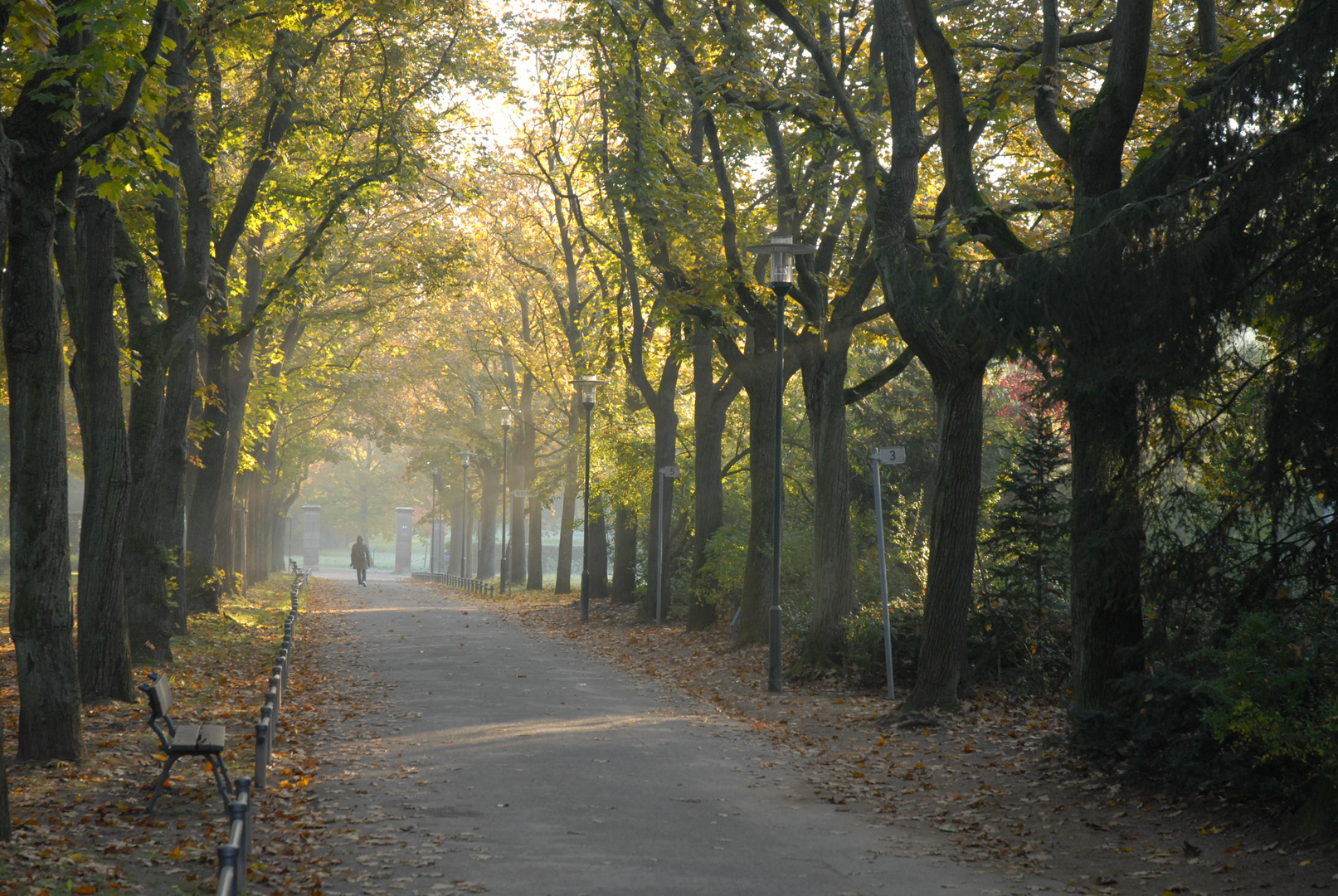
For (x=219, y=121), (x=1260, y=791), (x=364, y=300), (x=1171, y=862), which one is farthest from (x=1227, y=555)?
(x=364, y=300)

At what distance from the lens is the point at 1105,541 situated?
8.91m

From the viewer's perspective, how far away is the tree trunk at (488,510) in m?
46.8

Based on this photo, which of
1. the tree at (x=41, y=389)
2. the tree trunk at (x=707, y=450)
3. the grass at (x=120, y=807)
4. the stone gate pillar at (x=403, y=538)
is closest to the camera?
the grass at (x=120, y=807)

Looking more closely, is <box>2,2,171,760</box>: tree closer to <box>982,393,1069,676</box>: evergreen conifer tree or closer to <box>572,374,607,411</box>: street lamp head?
<box>982,393,1069,676</box>: evergreen conifer tree

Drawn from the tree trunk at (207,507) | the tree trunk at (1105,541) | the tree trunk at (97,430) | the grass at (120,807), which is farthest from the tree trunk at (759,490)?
the tree trunk at (207,507)

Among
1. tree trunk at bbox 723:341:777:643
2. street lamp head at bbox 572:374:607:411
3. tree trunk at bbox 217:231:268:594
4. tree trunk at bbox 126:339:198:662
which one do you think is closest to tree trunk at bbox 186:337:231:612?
tree trunk at bbox 217:231:268:594

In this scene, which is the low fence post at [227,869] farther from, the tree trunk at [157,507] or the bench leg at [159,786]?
the tree trunk at [157,507]

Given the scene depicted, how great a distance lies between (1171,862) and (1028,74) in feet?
26.1

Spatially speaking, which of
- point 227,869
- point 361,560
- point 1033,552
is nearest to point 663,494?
point 1033,552

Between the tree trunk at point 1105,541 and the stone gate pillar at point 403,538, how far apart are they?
65113 mm

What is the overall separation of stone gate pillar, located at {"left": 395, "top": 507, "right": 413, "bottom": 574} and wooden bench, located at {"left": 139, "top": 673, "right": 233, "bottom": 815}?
6451cm

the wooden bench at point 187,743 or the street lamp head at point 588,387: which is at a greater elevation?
the street lamp head at point 588,387

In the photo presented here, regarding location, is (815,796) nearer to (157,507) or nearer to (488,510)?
(157,507)

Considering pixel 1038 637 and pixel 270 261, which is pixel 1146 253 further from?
pixel 270 261
